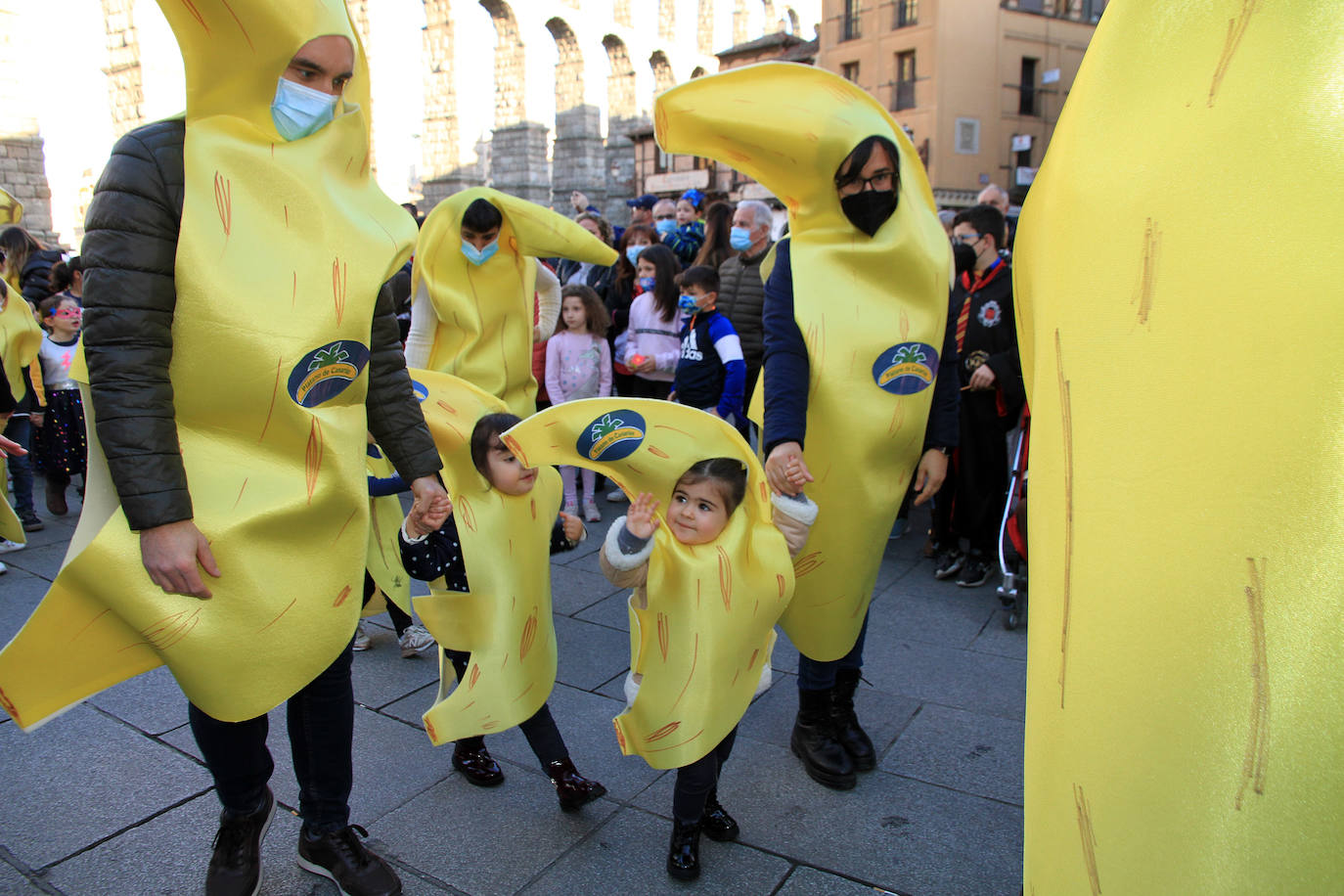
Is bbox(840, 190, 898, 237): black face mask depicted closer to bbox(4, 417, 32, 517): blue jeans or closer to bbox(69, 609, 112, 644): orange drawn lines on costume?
bbox(69, 609, 112, 644): orange drawn lines on costume

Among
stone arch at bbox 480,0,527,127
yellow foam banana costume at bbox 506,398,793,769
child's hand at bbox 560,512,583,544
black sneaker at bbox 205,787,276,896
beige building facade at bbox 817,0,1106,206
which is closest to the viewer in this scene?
black sneaker at bbox 205,787,276,896

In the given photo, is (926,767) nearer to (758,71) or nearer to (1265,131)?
(758,71)

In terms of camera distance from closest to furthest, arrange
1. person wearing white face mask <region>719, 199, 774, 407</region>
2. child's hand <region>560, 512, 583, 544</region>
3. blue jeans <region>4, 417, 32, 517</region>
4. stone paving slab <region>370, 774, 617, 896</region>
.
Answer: stone paving slab <region>370, 774, 617, 896</region> < child's hand <region>560, 512, 583, 544</region> < person wearing white face mask <region>719, 199, 774, 407</region> < blue jeans <region>4, 417, 32, 517</region>

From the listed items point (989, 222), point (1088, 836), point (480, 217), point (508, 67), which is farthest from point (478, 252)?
point (508, 67)

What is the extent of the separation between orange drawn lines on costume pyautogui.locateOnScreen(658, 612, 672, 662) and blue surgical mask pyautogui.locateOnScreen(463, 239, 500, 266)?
202cm

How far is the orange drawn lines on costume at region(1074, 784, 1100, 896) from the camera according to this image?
2.44ft

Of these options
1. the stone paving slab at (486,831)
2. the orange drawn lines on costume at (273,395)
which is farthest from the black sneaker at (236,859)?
the orange drawn lines on costume at (273,395)

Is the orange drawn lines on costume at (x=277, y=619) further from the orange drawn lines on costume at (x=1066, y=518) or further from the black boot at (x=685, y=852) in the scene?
the orange drawn lines on costume at (x=1066, y=518)

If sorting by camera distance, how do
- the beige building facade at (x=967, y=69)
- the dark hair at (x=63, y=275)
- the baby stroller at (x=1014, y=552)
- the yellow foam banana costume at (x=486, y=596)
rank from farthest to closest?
the beige building facade at (x=967, y=69)
the dark hair at (x=63, y=275)
the baby stroller at (x=1014, y=552)
the yellow foam banana costume at (x=486, y=596)

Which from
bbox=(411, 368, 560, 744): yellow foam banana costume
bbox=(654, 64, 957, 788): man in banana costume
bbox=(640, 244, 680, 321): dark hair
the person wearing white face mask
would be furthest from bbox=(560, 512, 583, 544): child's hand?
bbox=(640, 244, 680, 321): dark hair

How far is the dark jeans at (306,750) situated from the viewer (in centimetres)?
196

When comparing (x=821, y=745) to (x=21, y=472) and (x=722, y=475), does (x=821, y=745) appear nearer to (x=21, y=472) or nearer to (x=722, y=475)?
(x=722, y=475)

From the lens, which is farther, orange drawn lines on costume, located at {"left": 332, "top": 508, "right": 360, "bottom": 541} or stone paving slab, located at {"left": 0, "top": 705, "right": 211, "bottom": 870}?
stone paving slab, located at {"left": 0, "top": 705, "right": 211, "bottom": 870}

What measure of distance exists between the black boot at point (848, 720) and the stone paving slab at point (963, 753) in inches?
3.2
